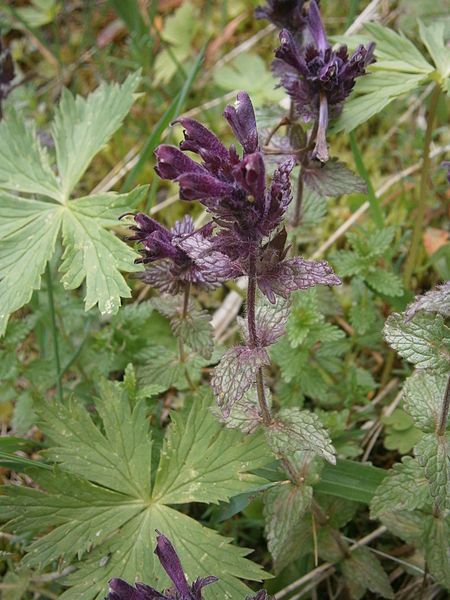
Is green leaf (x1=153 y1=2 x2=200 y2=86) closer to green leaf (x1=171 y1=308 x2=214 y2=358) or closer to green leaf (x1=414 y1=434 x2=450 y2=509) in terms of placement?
green leaf (x1=171 y1=308 x2=214 y2=358)

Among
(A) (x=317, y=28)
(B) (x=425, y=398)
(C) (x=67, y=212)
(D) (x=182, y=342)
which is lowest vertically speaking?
(B) (x=425, y=398)

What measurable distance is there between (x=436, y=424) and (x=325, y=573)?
0.88 m

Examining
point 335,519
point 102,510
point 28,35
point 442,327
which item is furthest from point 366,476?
point 28,35

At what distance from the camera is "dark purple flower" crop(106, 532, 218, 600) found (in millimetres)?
1713

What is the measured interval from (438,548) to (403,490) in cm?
26

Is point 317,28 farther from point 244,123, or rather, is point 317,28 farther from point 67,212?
point 67,212

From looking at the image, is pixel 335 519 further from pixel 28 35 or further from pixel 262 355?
pixel 28 35

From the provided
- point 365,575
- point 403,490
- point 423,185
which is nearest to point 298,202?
point 423,185

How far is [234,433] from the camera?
2.31 metres

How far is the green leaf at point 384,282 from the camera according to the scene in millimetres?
2810

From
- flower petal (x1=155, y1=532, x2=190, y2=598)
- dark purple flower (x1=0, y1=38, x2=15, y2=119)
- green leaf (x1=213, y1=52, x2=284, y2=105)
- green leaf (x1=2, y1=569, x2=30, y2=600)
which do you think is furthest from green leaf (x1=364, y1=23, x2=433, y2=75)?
green leaf (x1=2, y1=569, x2=30, y2=600)

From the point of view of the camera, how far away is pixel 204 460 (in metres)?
2.31

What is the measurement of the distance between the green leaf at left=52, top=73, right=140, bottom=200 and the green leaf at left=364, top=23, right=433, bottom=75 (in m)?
1.04

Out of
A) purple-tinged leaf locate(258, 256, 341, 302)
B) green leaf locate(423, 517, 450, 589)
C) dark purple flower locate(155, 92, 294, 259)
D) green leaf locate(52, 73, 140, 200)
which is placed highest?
green leaf locate(52, 73, 140, 200)
